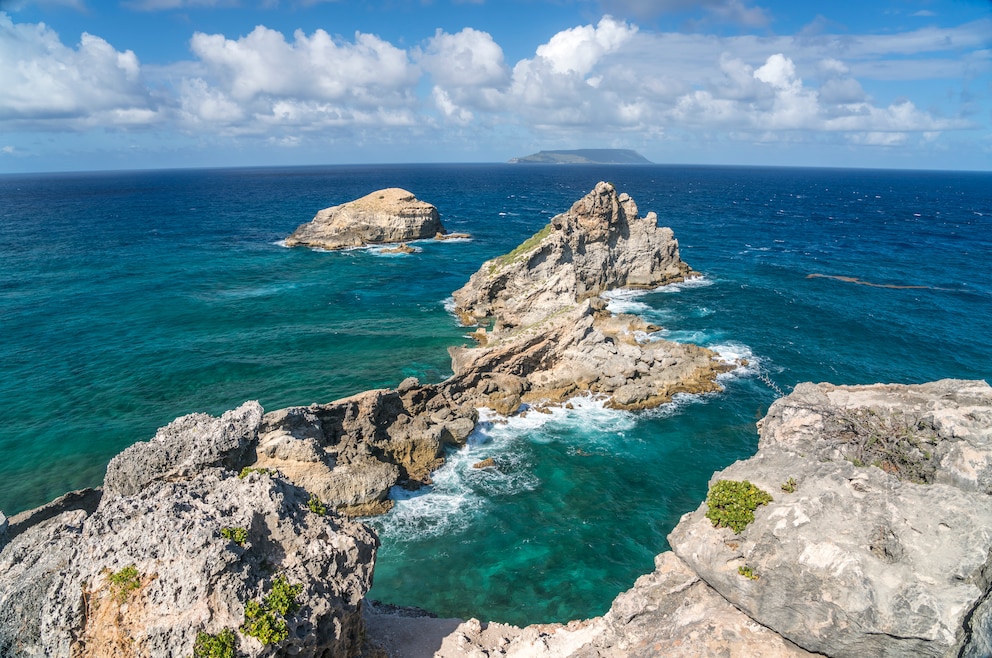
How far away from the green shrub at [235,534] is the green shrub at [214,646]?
2.40m

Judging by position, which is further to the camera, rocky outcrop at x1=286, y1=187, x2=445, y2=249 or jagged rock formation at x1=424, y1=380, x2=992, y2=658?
rocky outcrop at x1=286, y1=187, x2=445, y2=249

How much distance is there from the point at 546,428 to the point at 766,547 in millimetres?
25233

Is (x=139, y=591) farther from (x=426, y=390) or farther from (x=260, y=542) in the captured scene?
(x=426, y=390)

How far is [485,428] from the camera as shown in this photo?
137 ft

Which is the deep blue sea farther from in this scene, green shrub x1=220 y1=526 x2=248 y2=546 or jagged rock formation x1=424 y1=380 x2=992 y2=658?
green shrub x1=220 y1=526 x2=248 y2=546

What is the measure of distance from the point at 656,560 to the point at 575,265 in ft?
172

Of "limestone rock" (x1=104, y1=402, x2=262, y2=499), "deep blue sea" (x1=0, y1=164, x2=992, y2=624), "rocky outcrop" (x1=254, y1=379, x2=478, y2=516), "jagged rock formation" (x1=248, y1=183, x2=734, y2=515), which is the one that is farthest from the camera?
"jagged rock formation" (x1=248, y1=183, x2=734, y2=515)

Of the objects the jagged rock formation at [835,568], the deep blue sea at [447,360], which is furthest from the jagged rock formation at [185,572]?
the deep blue sea at [447,360]

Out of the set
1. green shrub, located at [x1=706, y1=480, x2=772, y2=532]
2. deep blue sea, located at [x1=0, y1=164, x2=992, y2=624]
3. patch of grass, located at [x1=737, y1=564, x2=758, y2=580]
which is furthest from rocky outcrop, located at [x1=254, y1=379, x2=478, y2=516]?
patch of grass, located at [x1=737, y1=564, x2=758, y2=580]

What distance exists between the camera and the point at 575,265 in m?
69.9

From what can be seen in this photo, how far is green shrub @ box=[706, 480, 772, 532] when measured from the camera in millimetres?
18391

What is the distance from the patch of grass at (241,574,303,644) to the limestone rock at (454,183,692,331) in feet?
144

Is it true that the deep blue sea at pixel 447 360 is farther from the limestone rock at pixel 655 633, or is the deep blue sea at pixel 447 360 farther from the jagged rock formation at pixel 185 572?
the jagged rock formation at pixel 185 572

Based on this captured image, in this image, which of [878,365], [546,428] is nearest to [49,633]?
[546,428]
